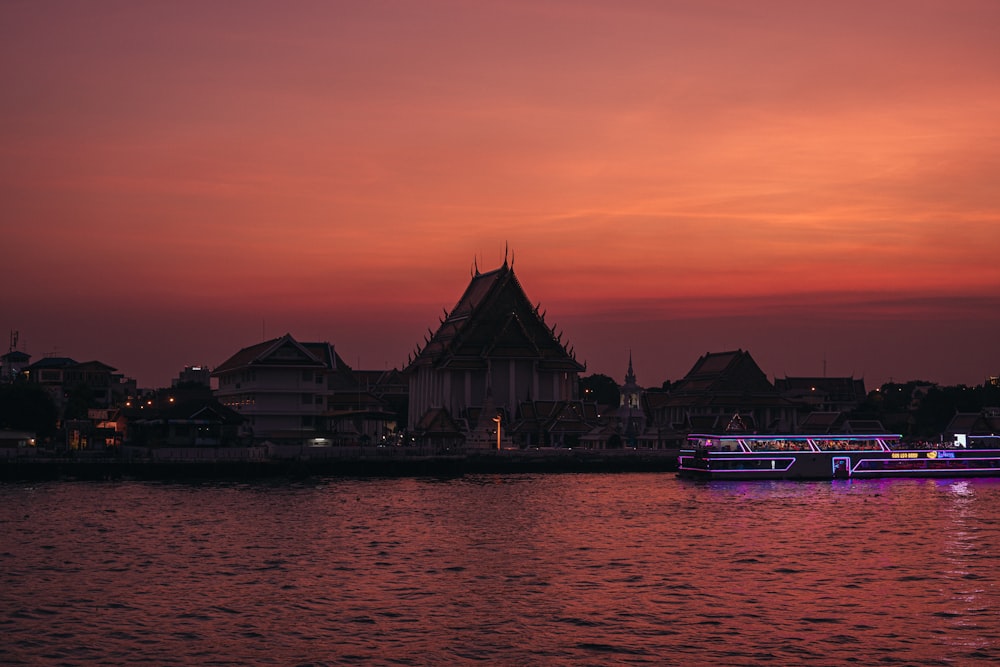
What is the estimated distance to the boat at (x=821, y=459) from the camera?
367 feet

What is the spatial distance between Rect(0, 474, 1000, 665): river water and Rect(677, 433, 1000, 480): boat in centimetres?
2809

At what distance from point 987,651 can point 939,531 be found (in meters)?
32.8

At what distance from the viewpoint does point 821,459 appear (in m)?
113

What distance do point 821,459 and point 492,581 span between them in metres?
72.7

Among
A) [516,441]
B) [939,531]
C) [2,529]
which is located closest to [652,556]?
[939,531]

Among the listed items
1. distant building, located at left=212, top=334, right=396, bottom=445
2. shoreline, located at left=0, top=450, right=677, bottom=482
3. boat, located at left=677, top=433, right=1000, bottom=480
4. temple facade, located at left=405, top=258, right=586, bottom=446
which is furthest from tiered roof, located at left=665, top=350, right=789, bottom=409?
distant building, located at left=212, top=334, right=396, bottom=445

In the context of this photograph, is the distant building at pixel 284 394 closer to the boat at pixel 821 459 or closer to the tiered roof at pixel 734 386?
the boat at pixel 821 459

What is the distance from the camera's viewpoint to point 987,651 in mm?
34344

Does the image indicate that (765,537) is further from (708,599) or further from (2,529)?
(2,529)

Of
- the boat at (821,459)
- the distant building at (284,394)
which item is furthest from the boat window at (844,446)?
the distant building at (284,394)

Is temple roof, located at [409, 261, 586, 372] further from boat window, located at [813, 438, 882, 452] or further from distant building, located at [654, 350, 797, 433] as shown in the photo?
boat window, located at [813, 438, 882, 452]

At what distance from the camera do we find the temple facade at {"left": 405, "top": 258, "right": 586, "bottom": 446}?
147 m

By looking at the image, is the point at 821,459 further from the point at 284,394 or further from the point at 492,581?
the point at 492,581

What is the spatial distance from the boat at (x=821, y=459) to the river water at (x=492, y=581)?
92.1 ft
